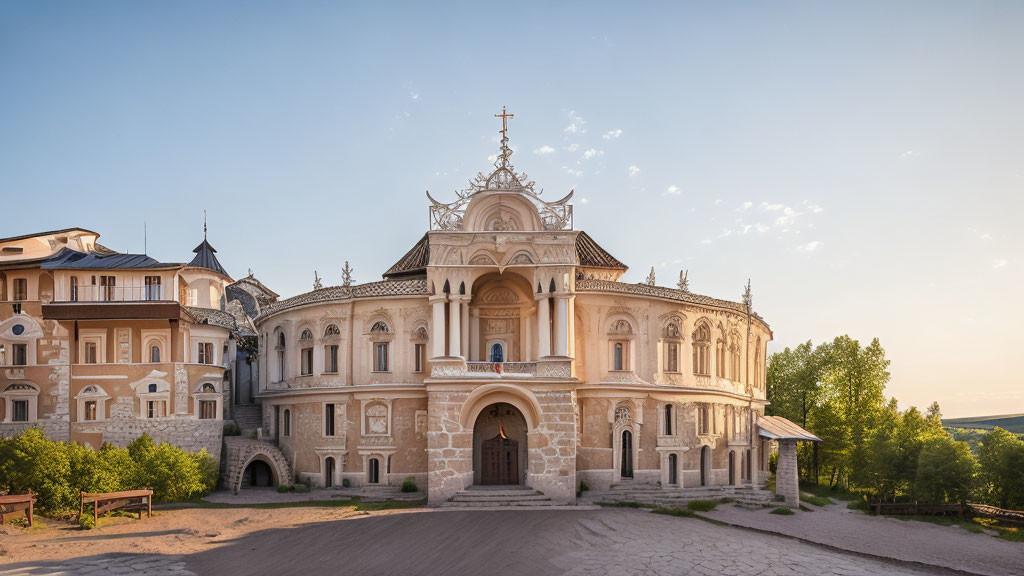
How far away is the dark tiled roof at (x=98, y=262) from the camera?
1560 inches

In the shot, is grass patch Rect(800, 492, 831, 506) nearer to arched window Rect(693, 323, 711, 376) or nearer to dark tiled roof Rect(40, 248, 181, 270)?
arched window Rect(693, 323, 711, 376)

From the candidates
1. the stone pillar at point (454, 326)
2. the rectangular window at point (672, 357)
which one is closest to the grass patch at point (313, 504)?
the stone pillar at point (454, 326)

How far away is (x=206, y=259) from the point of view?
50.7 m

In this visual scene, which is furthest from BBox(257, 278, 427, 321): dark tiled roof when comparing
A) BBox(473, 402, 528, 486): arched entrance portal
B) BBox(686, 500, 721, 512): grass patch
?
BBox(686, 500, 721, 512): grass patch

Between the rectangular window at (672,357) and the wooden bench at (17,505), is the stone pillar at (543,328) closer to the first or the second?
the rectangular window at (672,357)

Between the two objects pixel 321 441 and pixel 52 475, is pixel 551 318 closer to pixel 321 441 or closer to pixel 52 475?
pixel 321 441

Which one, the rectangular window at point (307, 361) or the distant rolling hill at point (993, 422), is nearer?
the rectangular window at point (307, 361)

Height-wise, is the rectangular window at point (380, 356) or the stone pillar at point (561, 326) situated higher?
the stone pillar at point (561, 326)

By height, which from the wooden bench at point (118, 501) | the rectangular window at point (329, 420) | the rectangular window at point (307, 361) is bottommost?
the wooden bench at point (118, 501)

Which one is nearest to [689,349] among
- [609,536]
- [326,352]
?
[609,536]

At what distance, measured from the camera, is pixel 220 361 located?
42.9 metres

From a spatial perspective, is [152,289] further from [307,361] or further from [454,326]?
[454,326]

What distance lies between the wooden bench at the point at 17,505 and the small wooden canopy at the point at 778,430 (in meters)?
36.7

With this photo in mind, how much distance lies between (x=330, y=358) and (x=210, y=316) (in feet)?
24.2
